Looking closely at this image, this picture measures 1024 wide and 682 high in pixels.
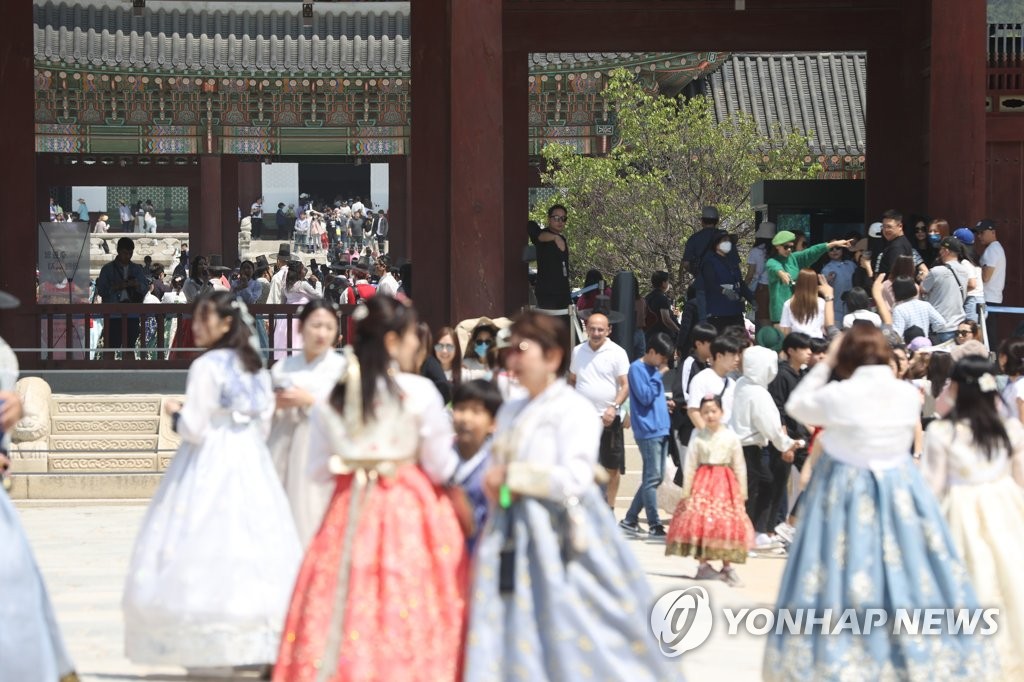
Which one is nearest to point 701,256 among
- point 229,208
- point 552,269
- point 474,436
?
point 552,269

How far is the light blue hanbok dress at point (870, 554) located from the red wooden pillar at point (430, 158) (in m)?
9.31

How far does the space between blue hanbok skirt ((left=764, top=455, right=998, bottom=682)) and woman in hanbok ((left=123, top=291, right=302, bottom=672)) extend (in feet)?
6.56

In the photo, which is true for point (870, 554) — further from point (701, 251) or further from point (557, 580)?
point (701, 251)

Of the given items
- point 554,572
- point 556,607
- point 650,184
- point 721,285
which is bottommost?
point 556,607

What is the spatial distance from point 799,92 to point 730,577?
25789mm

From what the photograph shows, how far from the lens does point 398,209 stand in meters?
29.1

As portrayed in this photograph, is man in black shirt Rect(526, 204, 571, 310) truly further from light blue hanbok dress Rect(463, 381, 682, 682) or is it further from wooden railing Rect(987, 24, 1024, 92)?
light blue hanbok dress Rect(463, 381, 682, 682)

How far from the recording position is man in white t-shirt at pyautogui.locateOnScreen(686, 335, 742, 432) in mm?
10508

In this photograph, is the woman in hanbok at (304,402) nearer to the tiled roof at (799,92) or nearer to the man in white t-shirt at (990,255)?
the man in white t-shirt at (990,255)

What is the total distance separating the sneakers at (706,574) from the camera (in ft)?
32.5

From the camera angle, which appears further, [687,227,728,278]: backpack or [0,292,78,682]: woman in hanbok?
[687,227,728,278]: backpack

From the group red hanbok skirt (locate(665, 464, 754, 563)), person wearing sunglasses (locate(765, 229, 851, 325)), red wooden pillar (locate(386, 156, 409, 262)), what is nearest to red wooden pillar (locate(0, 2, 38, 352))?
person wearing sunglasses (locate(765, 229, 851, 325))

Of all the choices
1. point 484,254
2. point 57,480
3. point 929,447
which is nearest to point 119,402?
point 57,480

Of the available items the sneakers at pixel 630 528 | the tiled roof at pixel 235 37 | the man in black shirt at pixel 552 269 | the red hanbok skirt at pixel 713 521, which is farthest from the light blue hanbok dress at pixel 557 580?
the tiled roof at pixel 235 37
